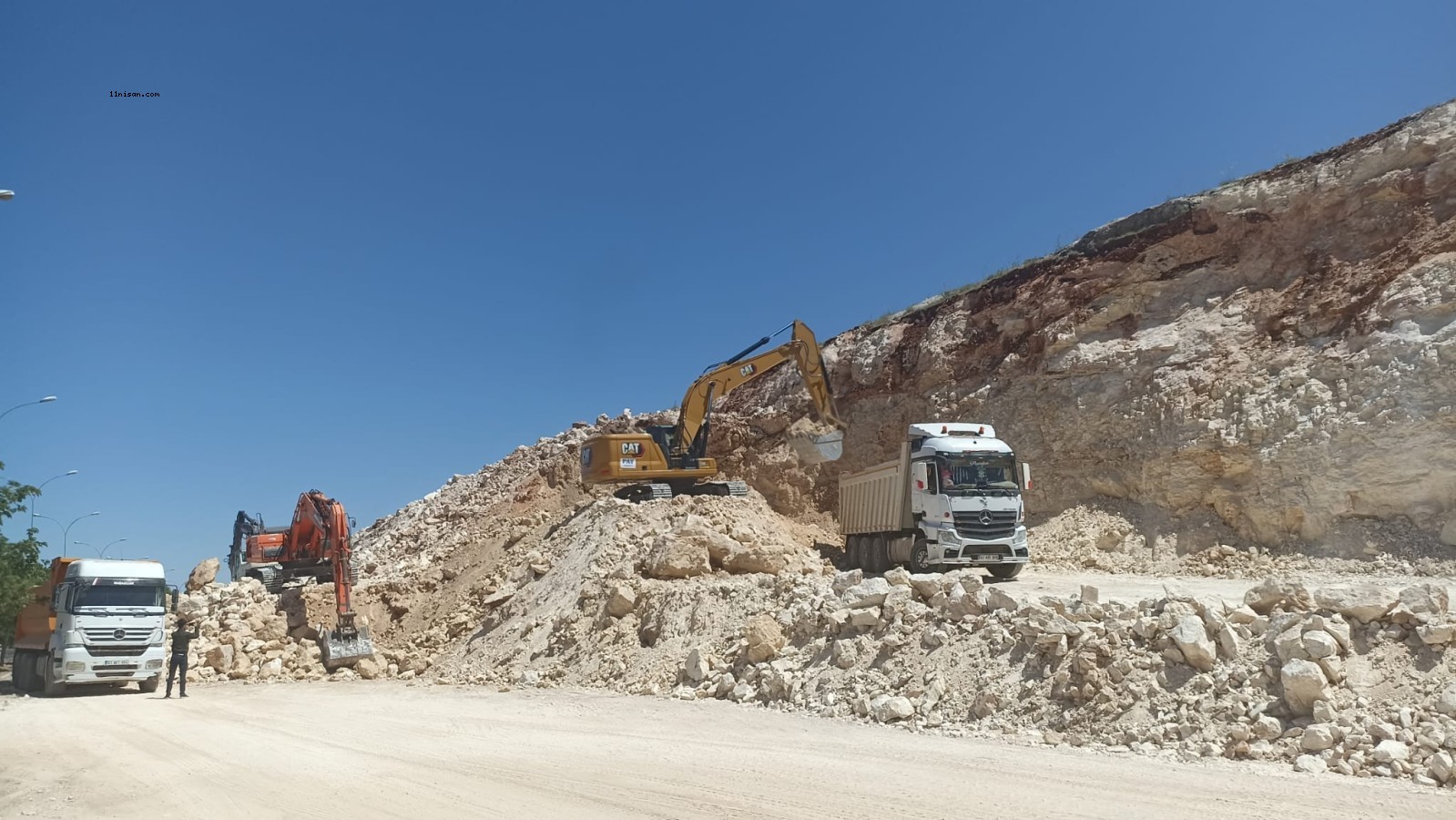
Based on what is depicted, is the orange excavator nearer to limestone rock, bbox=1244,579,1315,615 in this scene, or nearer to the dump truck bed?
the dump truck bed

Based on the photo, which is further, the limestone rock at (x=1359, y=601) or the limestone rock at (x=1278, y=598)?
the limestone rock at (x=1278, y=598)

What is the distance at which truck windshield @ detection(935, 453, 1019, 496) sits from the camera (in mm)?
18094

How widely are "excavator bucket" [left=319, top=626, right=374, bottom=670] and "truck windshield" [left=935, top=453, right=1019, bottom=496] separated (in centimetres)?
1294

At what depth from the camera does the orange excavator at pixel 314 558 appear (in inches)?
791

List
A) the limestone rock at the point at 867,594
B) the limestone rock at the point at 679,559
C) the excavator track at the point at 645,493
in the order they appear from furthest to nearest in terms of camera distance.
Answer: the excavator track at the point at 645,493 < the limestone rock at the point at 679,559 < the limestone rock at the point at 867,594

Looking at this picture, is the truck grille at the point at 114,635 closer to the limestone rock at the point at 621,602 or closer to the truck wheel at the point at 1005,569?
the limestone rock at the point at 621,602

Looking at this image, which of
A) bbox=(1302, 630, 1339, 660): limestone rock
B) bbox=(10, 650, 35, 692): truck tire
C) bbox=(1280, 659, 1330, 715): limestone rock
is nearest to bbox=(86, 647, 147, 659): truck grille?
bbox=(10, 650, 35, 692): truck tire

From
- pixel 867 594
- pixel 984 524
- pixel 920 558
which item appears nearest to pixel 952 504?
pixel 984 524

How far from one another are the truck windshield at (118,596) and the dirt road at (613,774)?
5.54 meters

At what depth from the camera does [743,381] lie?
24547 mm

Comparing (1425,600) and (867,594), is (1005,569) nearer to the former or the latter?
(867,594)

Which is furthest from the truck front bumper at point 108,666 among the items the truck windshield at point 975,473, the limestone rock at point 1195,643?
the limestone rock at point 1195,643

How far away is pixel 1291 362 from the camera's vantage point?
67.5 ft

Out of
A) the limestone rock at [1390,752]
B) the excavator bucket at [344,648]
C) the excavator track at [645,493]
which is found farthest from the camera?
the excavator track at [645,493]
